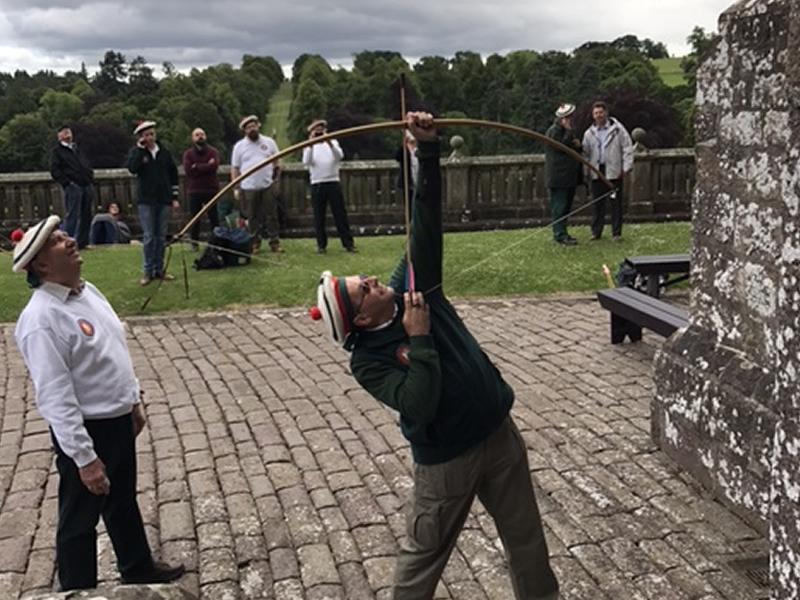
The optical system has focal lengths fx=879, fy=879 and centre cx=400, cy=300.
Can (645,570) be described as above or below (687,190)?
below

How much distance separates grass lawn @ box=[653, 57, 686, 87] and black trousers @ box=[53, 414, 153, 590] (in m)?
42.3

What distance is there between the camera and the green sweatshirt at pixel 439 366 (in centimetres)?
348

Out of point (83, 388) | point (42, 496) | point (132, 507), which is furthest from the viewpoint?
point (42, 496)

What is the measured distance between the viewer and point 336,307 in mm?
3387

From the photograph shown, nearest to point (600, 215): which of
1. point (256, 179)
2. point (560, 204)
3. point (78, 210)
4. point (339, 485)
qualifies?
point (560, 204)

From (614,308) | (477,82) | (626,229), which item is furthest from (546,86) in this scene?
(614,308)

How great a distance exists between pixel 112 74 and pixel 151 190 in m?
36.7

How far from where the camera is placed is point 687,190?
1648 cm

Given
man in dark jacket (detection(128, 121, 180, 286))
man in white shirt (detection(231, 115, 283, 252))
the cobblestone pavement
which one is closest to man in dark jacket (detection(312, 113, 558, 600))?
the cobblestone pavement

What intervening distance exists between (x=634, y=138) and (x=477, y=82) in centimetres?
1596

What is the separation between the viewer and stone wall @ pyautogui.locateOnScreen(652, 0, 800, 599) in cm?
482

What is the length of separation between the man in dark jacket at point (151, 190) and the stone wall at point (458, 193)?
4.48 metres

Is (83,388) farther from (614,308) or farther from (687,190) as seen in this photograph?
(687,190)

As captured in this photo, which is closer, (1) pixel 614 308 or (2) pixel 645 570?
(2) pixel 645 570
